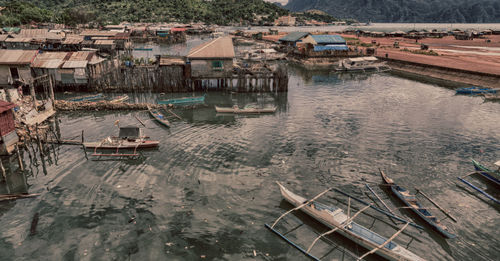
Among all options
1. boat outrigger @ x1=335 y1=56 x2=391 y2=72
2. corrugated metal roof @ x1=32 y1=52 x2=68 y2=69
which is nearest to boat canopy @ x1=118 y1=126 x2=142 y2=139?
corrugated metal roof @ x1=32 y1=52 x2=68 y2=69

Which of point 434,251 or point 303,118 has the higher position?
point 303,118

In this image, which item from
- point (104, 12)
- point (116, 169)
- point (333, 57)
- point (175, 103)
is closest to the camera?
point (116, 169)

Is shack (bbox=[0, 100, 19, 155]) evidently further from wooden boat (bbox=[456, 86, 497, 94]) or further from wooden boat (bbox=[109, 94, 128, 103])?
wooden boat (bbox=[456, 86, 497, 94])

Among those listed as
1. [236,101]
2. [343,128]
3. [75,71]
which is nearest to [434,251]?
[343,128]

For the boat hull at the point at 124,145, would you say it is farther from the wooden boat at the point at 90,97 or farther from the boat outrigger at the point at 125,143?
the wooden boat at the point at 90,97

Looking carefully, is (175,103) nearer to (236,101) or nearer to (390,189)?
(236,101)

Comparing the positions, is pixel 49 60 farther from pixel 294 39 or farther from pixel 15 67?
pixel 294 39
